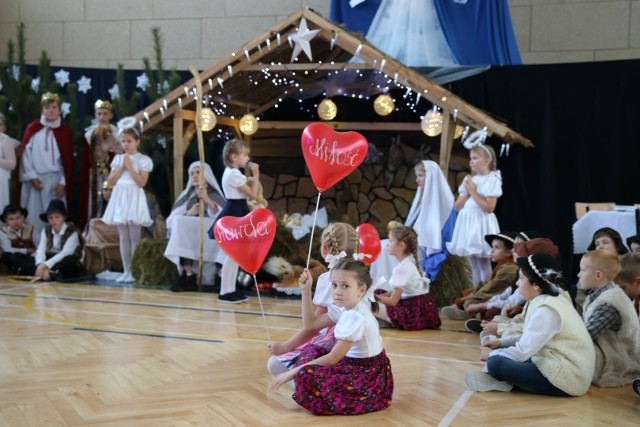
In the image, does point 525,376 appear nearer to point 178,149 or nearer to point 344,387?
point 344,387

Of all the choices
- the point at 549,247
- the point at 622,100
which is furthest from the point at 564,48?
the point at 549,247

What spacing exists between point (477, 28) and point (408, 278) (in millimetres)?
4488

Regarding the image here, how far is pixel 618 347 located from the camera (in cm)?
423

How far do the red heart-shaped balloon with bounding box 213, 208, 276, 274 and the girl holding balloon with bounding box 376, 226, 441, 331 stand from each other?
1298 millimetres

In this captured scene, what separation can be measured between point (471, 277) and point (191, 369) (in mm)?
3265

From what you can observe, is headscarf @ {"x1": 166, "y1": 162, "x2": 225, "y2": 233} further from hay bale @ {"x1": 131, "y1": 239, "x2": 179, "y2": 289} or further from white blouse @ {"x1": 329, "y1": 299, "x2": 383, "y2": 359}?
white blouse @ {"x1": 329, "y1": 299, "x2": 383, "y2": 359}


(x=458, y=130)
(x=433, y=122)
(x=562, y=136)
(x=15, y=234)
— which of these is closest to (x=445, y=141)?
(x=433, y=122)

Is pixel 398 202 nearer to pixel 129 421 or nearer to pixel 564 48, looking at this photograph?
pixel 564 48

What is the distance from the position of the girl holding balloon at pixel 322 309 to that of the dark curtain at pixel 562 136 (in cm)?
386

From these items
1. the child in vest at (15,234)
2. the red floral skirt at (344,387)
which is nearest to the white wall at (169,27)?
the child in vest at (15,234)

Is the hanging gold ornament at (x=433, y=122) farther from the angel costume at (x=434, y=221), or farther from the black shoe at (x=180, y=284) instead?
the black shoe at (x=180, y=284)

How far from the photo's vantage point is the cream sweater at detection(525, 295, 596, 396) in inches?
151

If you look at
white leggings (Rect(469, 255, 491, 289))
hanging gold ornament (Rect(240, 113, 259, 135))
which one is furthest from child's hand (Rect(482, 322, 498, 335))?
hanging gold ornament (Rect(240, 113, 259, 135))

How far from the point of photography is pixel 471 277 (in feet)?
22.3
